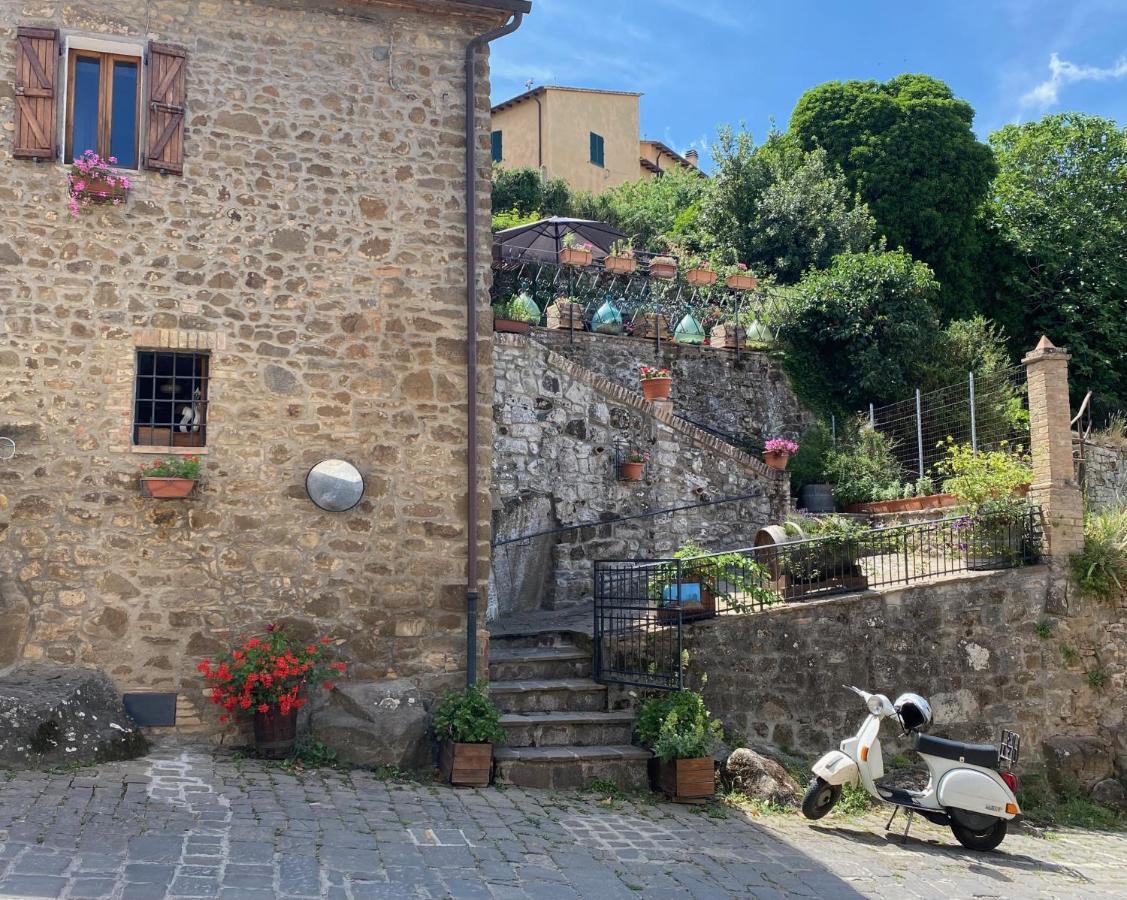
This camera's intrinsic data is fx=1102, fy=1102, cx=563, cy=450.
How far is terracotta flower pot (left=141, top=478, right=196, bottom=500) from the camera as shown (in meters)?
8.55

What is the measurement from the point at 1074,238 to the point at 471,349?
18227mm

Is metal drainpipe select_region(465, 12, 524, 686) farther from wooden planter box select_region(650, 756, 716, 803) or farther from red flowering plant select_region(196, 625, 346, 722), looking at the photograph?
wooden planter box select_region(650, 756, 716, 803)

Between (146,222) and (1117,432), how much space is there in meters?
13.6

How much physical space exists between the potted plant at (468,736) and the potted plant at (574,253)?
10312 mm

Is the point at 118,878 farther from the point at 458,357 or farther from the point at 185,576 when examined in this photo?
the point at 458,357

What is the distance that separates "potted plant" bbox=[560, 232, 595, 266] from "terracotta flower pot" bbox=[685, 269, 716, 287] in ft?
6.53

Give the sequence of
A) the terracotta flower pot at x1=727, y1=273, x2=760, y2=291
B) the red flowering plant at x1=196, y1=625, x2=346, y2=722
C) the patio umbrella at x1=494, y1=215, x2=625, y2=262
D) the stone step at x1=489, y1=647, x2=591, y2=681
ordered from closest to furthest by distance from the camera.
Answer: the red flowering plant at x1=196, y1=625, x2=346, y2=722, the stone step at x1=489, y1=647, x2=591, y2=681, the patio umbrella at x1=494, y1=215, x2=625, y2=262, the terracotta flower pot at x1=727, y1=273, x2=760, y2=291

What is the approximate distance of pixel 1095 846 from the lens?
9789 mm

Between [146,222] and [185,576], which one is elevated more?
[146,222]

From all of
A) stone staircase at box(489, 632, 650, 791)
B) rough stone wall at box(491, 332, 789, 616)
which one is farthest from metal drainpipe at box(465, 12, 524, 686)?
rough stone wall at box(491, 332, 789, 616)

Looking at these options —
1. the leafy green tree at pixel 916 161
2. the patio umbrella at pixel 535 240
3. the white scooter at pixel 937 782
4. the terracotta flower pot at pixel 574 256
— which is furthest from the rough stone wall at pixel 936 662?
the leafy green tree at pixel 916 161

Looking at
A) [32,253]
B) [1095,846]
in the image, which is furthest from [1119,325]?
[32,253]

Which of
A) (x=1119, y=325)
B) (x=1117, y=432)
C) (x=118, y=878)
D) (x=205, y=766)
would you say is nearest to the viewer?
(x=118, y=878)

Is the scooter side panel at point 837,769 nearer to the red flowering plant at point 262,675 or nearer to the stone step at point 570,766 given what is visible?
the stone step at point 570,766
